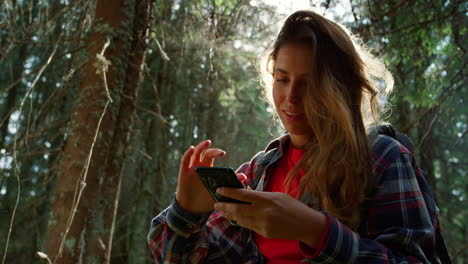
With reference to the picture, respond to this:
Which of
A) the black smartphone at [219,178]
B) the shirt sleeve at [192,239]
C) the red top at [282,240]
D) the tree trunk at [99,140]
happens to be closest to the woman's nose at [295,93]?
the red top at [282,240]

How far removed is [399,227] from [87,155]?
75.9 inches

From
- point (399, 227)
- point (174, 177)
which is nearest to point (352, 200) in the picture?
point (399, 227)

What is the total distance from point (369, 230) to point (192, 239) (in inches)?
32.0

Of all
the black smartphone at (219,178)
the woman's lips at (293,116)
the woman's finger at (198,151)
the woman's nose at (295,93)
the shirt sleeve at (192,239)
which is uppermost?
the woman's nose at (295,93)

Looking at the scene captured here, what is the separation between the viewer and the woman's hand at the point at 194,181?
166 centimetres

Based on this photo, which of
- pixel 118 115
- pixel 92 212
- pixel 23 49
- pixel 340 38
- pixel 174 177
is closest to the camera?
pixel 340 38

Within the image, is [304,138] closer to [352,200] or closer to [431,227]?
[352,200]

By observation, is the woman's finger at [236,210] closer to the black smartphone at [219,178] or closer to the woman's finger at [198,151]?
the black smartphone at [219,178]

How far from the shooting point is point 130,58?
2846 mm

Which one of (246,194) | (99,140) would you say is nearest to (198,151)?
(246,194)

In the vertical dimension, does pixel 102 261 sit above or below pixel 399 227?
below

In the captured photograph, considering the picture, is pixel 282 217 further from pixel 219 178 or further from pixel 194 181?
pixel 194 181

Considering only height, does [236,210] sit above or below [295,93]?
below

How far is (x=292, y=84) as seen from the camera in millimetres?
1724
